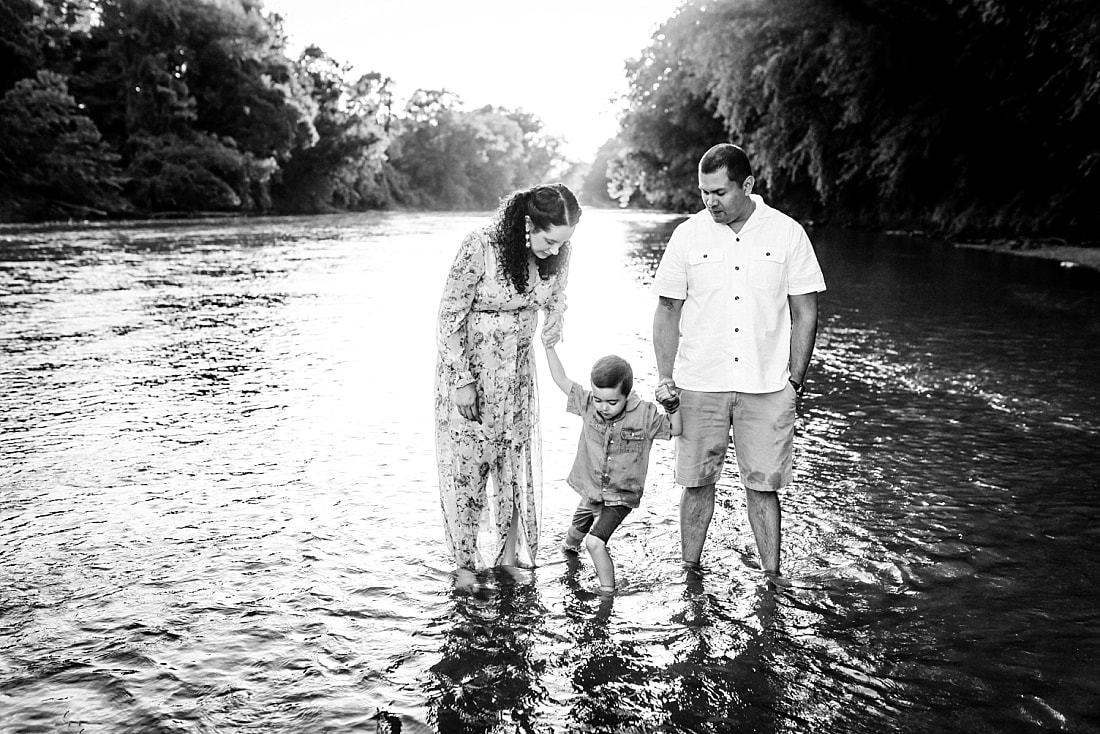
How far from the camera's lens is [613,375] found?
417 centimetres

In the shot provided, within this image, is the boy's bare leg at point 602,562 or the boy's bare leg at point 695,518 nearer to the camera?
the boy's bare leg at point 602,562

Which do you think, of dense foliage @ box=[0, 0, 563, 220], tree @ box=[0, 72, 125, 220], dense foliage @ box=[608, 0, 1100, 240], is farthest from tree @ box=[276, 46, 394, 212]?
dense foliage @ box=[608, 0, 1100, 240]

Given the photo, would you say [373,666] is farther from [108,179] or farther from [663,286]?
[108,179]

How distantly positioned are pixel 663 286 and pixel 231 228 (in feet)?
129

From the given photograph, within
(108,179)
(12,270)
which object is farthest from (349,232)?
(12,270)

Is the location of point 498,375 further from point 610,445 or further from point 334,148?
point 334,148

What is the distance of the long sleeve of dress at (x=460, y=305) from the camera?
411 cm

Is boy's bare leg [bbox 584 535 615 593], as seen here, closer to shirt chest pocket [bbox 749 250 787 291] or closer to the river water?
the river water

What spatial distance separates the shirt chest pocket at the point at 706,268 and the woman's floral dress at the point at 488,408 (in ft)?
1.90

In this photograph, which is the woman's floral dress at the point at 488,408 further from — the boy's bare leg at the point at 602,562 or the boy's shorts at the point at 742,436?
the boy's shorts at the point at 742,436

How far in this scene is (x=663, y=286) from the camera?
14.2 ft

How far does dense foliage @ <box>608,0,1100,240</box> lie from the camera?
63.8 ft

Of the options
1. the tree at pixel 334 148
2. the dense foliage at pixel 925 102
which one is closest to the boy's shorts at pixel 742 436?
the dense foliage at pixel 925 102

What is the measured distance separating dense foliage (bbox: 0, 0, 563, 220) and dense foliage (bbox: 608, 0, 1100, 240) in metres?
29.2
